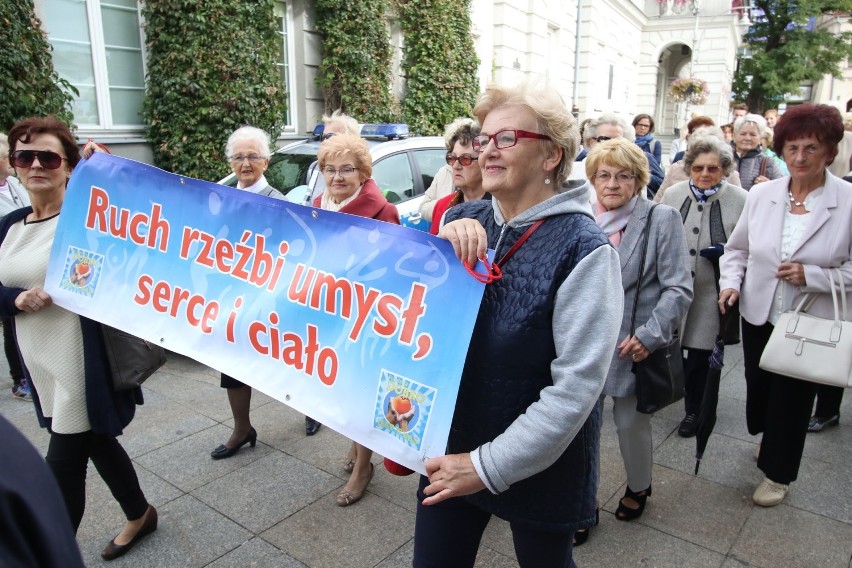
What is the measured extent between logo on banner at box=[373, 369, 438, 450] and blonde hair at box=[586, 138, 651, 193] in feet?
5.90

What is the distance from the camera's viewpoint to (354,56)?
1064 cm

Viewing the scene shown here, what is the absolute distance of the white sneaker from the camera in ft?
10.7

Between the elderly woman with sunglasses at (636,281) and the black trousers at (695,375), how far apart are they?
1174mm

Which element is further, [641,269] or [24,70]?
[24,70]

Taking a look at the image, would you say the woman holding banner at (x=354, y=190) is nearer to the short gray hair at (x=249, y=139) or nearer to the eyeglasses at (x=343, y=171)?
the eyeglasses at (x=343, y=171)

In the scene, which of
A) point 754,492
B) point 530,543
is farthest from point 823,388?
point 530,543

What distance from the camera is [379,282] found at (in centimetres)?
193

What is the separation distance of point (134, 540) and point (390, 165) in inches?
170

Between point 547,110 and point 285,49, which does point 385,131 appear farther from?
point 547,110

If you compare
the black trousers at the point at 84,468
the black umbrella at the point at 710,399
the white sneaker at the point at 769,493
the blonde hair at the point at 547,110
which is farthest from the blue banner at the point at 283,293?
the white sneaker at the point at 769,493

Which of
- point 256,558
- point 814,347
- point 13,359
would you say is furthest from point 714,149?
point 13,359

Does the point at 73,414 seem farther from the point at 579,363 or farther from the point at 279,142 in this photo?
the point at 279,142

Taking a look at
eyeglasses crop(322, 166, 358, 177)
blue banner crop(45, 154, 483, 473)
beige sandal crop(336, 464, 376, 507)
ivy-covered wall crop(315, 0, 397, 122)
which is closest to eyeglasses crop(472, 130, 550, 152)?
blue banner crop(45, 154, 483, 473)

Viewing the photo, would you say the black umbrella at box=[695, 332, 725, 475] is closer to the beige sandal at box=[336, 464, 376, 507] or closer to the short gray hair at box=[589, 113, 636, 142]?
the beige sandal at box=[336, 464, 376, 507]
